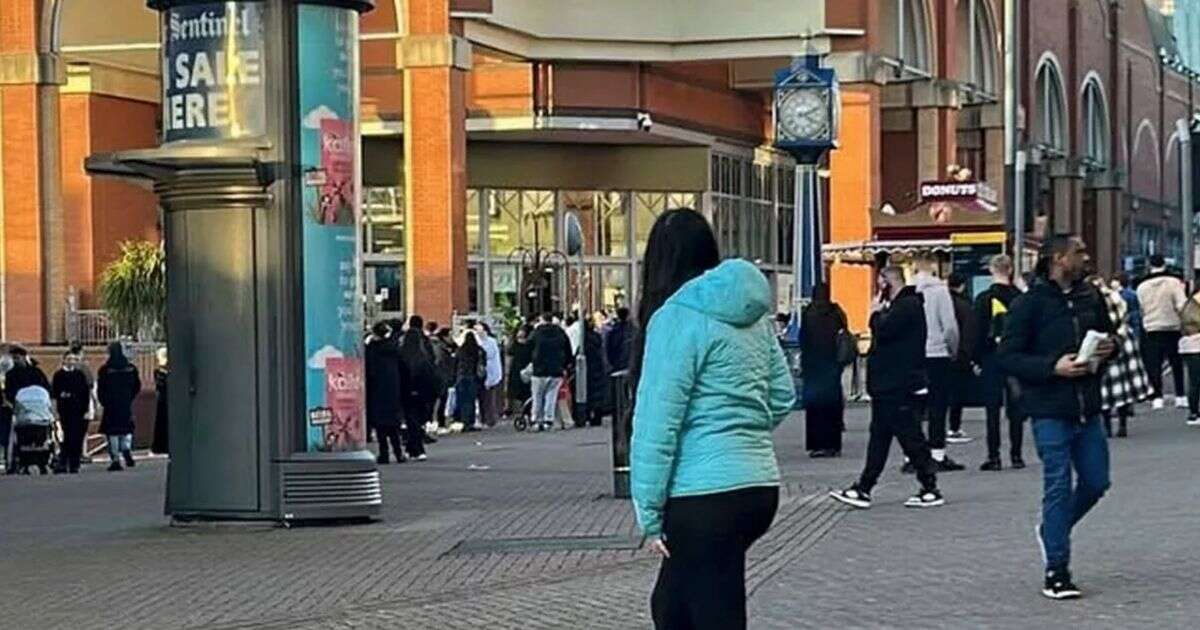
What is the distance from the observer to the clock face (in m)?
31.9

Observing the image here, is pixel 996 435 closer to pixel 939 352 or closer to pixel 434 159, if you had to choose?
pixel 939 352

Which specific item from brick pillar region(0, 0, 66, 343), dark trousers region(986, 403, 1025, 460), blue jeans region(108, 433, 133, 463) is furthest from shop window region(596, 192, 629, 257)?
dark trousers region(986, 403, 1025, 460)

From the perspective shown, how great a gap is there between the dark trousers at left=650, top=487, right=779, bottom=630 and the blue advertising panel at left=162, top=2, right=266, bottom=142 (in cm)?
1018

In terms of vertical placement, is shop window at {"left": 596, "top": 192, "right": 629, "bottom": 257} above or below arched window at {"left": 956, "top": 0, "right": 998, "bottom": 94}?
below

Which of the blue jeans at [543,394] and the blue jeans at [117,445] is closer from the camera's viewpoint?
the blue jeans at [117,445]

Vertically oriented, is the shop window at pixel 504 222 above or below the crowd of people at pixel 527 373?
above

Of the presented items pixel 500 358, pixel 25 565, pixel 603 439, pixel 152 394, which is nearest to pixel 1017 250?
pixel 603 439

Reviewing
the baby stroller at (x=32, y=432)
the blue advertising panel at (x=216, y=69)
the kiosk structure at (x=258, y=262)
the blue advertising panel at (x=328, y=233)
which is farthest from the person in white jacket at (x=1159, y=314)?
the baby stroller at (x=32, y=432)

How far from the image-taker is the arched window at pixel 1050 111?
6644 cm

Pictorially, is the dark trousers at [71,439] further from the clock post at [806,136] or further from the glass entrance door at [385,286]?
the glass entrance door at [385,286]

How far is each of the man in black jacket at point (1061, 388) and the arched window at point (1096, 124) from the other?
62.8m

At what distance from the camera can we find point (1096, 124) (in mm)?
75438

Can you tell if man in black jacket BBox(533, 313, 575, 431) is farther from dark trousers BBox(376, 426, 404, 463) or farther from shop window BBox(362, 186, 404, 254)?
shop window BBox(362, 186, 404, 254)

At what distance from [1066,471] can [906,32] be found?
140ft
